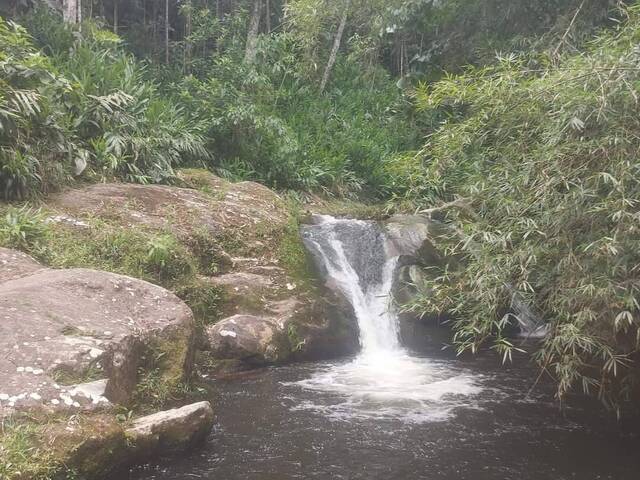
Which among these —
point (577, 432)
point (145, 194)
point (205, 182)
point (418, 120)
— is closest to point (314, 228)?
point (205, 182)

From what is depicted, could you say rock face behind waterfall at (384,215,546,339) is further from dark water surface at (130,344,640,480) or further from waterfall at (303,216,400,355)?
dark water surface at (130,344,640,480)

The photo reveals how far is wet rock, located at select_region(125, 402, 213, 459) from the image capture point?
4602 mm

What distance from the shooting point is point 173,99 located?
14234mm

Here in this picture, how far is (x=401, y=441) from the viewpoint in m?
5.44

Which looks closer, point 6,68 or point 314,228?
point 6,68

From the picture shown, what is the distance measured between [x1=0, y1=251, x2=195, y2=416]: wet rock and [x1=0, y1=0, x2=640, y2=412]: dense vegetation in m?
2.36

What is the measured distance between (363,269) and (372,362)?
6.89ft

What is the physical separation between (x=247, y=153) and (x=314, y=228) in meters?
3.17

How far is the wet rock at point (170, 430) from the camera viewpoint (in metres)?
4.60

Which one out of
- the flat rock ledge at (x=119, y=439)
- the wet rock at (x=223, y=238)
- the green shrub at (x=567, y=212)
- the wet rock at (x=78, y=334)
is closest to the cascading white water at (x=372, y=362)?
the wet rock at (x=223, y=238)

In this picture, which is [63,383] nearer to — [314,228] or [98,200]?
[98,200]

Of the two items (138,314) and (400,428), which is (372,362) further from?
(138,314)

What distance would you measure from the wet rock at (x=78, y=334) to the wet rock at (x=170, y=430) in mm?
348

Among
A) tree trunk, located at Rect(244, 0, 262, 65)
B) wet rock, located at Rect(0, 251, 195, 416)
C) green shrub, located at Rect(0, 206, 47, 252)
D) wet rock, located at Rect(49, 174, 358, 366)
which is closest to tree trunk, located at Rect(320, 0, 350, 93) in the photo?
tree trunk, located at Rect(244, 0, 262, 65)
